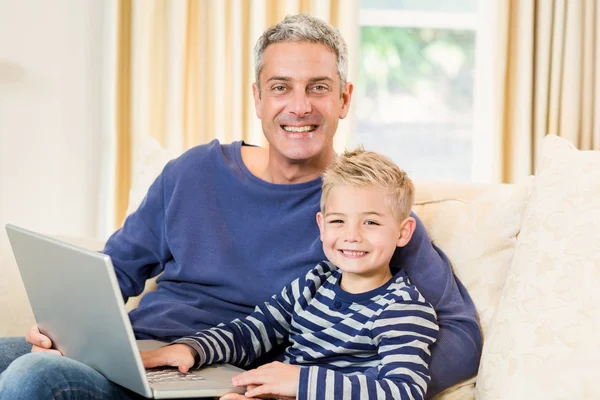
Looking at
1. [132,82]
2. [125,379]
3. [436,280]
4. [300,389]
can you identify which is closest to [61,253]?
[125,379]

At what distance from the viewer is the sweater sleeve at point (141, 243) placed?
1.85 m

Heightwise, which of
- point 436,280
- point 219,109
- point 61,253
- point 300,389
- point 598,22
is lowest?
point 300,389

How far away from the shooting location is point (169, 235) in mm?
1816

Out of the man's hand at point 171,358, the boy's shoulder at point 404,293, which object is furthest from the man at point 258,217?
the man's hand at point 171,358

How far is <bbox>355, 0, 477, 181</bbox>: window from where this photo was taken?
3557 mm

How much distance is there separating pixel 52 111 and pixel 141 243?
145 centimetres

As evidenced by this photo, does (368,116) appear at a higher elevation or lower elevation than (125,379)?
higher

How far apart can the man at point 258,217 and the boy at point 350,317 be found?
0.11m

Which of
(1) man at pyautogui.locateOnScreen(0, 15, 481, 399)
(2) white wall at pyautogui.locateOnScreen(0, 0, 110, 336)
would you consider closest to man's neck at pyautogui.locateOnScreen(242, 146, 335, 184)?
(1) man at pyautogui.locateOnScreen(0, 15, 481, 399)

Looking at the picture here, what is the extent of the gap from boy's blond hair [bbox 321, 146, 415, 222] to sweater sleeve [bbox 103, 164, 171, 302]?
462 millimetres

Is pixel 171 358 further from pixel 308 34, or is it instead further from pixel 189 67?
pixel 189 67

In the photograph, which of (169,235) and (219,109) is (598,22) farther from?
(169,235)

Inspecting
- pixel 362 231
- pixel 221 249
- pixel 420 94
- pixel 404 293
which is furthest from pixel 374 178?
pixel 420 94

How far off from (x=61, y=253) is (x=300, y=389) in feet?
1.41
